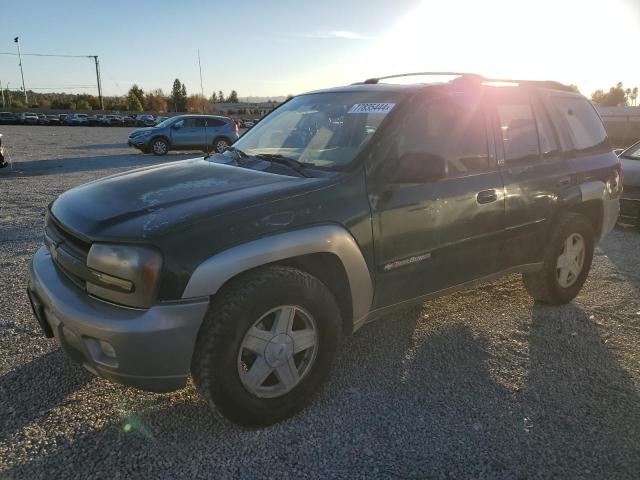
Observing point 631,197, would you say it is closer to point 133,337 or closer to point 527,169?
point 527,169

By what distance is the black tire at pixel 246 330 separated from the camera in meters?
2.35

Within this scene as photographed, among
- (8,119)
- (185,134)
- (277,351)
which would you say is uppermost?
(8,119)

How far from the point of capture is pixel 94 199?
9.14 ft

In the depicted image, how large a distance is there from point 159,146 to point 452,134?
1729cm

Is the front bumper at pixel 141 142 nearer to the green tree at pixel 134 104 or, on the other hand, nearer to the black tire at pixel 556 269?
the black tire at pixel 556 269

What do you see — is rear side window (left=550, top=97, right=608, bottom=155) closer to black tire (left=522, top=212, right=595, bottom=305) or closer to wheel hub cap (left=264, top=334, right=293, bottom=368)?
black tire (left=522, top=212, right=595, bottom=305)

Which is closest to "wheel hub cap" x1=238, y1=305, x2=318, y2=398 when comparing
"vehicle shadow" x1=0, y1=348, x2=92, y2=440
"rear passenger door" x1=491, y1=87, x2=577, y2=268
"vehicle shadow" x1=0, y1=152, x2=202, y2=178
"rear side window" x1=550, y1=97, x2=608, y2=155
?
"vehicle shadow" x1=0, y1=348, x2=92, y2=440

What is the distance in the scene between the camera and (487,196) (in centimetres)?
337

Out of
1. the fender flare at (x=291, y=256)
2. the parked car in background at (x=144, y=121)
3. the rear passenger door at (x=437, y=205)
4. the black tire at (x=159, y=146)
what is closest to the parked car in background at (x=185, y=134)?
the black tire at (x=159, y=146)

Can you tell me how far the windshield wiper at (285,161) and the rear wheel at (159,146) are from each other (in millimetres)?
16654

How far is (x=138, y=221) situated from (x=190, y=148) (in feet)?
59.4

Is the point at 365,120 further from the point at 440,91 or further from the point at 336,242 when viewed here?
the point at 336,242

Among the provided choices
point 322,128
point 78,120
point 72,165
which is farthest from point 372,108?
point 78,120

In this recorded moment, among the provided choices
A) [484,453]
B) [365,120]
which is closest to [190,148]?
[365,120]
